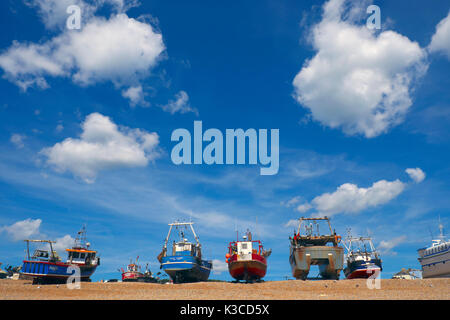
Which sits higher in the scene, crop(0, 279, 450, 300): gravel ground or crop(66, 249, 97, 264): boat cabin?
crop(66, 249, 97, 264): boat cabin

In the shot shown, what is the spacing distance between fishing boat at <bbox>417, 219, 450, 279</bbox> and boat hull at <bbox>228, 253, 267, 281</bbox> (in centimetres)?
3901

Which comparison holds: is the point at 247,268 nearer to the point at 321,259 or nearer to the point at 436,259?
the point at 321,259

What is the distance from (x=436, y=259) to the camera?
2495 inches

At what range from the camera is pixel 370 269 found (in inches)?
1738

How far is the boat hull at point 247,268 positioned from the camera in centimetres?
4435

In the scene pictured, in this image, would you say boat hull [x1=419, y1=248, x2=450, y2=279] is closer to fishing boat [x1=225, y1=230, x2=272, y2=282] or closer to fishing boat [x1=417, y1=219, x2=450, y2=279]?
fishing boat [x1=417, y1=219, x2=450, y2=279]

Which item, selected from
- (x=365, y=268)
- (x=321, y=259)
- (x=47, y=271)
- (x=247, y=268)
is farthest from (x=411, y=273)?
(x=47, y=271)

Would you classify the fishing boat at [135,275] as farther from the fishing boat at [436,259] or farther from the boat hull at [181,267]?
the fishing boat at [436,259]

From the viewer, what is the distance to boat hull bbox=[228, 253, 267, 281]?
44.4 metres

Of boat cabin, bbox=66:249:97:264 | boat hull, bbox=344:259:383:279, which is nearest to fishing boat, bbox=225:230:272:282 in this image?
boat hull, bbox=344:259:383:279

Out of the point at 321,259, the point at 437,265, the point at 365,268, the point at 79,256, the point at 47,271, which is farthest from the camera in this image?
the point at 437,265

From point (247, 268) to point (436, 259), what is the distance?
44124mm
